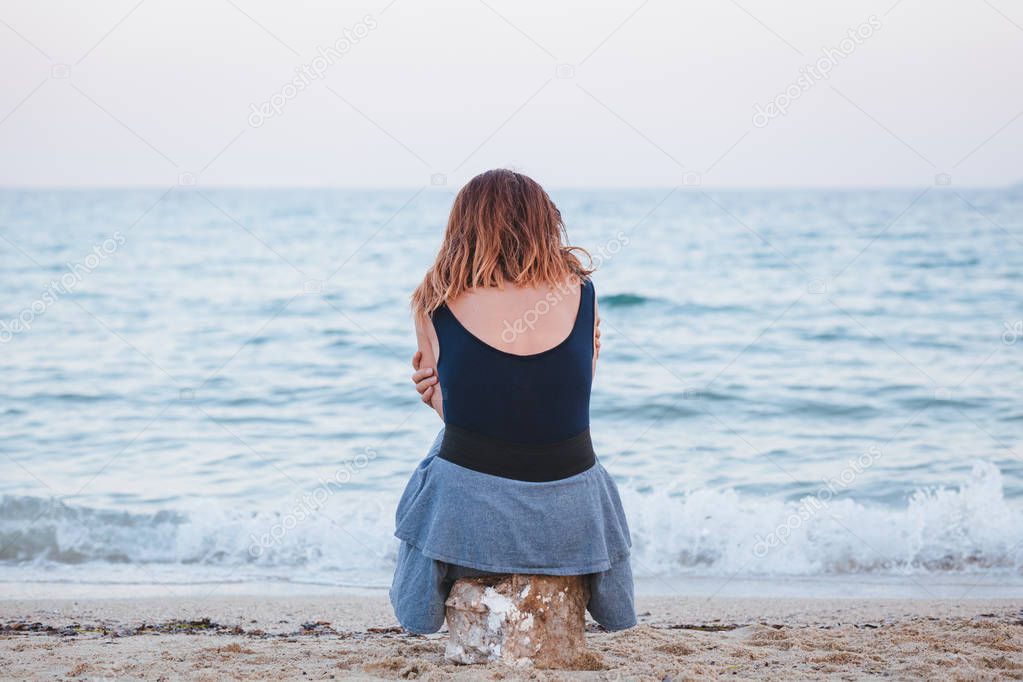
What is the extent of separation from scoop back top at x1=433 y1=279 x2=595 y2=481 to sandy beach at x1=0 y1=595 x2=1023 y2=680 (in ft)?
2.49

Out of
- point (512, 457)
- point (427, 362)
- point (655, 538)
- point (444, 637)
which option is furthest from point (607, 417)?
point (512, 457)

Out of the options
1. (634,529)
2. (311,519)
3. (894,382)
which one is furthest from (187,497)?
(894,382)

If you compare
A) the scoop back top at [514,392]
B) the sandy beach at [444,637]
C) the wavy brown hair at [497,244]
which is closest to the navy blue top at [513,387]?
the scoop back top at [514,392]

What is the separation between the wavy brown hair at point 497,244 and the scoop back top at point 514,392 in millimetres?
91

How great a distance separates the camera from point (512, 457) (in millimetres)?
3014

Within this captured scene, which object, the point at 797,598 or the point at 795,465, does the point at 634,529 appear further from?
the point at 795,465

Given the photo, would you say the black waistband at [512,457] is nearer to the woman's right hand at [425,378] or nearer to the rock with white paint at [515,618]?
the woman's right hand at [425,378]

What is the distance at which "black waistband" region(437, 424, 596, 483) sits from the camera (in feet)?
9.89

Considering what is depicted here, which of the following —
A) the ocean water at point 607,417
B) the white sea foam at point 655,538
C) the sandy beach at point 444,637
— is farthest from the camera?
the ocean water at point 607,417

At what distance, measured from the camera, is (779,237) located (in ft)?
90.4

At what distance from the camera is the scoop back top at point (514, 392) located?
2986mm

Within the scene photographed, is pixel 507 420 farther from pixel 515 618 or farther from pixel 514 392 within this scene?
pixel 515 618

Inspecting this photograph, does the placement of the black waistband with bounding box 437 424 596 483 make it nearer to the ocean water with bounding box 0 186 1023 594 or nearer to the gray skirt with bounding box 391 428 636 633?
the gray skirt with bounding box 391 428 636 633

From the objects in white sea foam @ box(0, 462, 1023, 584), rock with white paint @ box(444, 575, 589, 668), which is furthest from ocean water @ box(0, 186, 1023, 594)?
rock with white paint @ box(444, 575, 589, 668)
